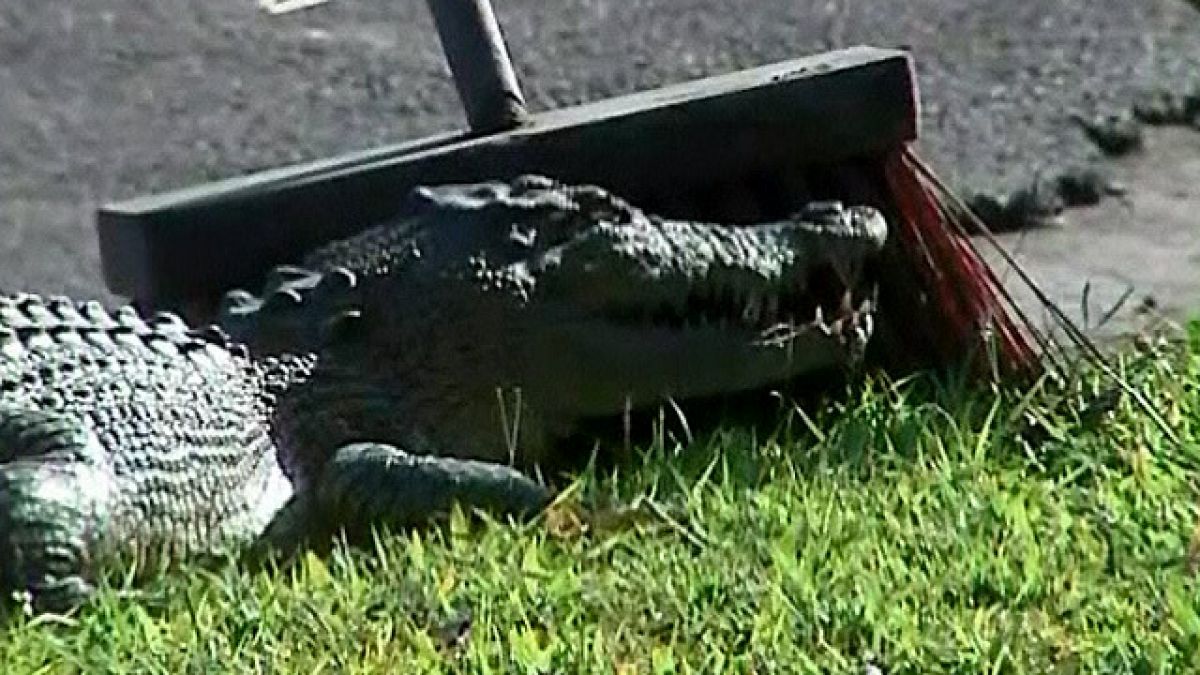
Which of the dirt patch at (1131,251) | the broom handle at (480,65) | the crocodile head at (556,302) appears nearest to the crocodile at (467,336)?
the crocodile head at (556,302)

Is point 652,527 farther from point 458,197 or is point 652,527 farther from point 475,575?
point 458,197

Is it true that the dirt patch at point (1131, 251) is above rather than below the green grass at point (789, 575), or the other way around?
below

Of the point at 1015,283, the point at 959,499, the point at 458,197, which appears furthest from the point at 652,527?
the point at 1015,283

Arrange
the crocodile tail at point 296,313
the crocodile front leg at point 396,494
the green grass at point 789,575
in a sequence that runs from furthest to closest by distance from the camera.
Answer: the crocodile tail at point 296,313 < the crocodile front leg at point 396,494 < the green grass at point 789,575

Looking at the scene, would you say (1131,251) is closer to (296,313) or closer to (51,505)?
(296,313)

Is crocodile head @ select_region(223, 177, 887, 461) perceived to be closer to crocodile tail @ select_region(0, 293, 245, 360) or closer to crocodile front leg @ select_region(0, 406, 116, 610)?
crocodile tail @ select_region(0, 293, 245, 360)

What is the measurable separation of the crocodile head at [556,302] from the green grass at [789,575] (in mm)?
116

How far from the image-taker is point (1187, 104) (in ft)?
17.9

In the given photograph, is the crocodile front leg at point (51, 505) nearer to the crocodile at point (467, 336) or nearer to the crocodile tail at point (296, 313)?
the crocodile at point (467, 336)

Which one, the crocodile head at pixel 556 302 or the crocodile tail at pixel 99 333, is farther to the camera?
the crocodile head at pixel 556 302

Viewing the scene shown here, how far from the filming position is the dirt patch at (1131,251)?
4.19 meters

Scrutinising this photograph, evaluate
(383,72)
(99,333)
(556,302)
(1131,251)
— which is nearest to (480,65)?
(556,302)

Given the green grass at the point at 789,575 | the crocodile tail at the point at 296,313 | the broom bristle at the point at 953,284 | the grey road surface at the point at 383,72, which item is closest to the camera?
the green grass at the point at 789,575

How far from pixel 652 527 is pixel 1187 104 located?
7.74ft
